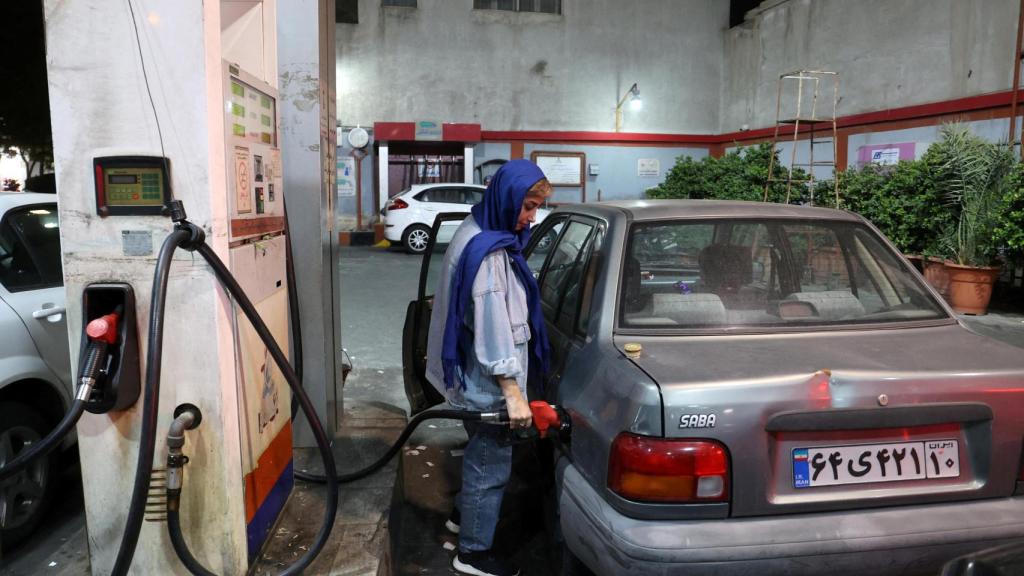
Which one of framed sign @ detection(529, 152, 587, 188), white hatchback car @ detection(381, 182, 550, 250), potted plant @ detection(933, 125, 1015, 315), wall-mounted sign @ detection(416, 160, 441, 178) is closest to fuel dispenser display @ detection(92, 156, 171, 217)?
potted plant @ detection(933, 125, 1015, 315)

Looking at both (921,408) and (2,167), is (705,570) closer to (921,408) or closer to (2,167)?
(921,408)

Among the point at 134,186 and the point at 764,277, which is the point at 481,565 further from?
the point at 134,186

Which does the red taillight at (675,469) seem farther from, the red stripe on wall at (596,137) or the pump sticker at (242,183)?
the red stripe on wall at (596,137)

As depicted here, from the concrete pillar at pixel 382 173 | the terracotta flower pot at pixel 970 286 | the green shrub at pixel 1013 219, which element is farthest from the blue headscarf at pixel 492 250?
the concrete pillar at pixel 382 173

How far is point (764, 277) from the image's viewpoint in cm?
Result: 285

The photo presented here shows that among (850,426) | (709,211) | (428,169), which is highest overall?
(428,169)

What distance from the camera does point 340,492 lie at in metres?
3.18

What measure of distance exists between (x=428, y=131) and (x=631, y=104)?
220 inches

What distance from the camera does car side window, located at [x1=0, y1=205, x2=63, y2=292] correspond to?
327 cm

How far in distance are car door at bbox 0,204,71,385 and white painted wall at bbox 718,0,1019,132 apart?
12882mm

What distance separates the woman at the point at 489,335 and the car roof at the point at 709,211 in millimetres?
471

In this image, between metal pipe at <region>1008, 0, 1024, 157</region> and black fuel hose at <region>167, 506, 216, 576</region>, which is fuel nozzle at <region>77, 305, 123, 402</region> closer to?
black fuel hose at <region>167, 506, 216, 576</region>

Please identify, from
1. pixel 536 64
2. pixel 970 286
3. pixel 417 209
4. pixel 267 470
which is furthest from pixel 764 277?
pixel 536 64

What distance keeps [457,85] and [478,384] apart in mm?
17001
